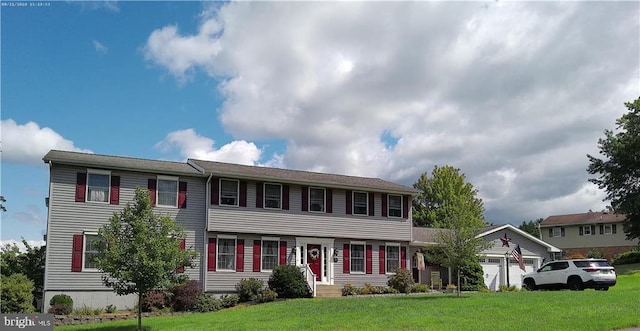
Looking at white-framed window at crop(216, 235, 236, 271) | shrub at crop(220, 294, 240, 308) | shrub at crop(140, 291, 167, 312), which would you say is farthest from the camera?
white-framed window at crop(216, 235, 236, 271)

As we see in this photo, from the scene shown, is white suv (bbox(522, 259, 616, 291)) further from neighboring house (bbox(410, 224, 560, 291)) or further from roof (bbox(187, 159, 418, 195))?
roof (bbox(187, 159, 418, 195))

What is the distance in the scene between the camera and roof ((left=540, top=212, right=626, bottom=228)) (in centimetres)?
6201

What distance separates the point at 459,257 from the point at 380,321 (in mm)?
8799

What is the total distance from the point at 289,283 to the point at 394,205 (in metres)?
8.49

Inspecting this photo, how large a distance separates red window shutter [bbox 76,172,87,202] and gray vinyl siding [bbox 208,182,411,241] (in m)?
5.66

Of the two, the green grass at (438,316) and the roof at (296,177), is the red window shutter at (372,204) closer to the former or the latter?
the roof at (296,177)

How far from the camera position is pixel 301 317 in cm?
1955

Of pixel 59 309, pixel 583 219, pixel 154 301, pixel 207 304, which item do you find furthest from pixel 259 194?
pixel 583 219

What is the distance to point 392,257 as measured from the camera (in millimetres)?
34094

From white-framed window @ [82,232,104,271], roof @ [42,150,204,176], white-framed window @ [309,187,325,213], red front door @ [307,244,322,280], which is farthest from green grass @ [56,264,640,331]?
white-framed window @ [309,187,325,213]

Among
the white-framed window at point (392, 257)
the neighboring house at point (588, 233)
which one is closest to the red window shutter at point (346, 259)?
the white-framed window at point (392, 257)

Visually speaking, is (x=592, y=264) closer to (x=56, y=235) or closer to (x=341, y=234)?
(x=341, y=234)

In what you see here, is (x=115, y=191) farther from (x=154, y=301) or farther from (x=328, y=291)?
(x=328, y=291)

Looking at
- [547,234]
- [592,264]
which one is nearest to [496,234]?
[592,264]
